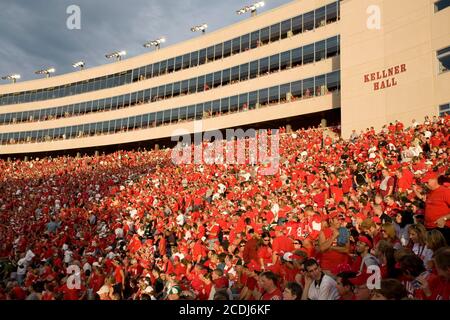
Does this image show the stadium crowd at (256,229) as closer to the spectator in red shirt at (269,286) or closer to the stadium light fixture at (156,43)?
the spectator in red shirt at (269,286)

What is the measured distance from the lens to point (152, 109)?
42531 millimetres

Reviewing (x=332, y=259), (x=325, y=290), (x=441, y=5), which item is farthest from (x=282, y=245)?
(x=441, y=5)

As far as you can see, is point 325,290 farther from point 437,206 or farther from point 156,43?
point 156,43

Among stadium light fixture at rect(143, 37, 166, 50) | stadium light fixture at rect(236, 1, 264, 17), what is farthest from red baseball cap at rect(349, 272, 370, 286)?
stadium light fixture at rect(143, 37, 166, 50)

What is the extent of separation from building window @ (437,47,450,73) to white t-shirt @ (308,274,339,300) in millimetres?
18108

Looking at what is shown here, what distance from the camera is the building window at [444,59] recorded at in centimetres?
2045

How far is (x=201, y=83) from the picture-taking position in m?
39.0

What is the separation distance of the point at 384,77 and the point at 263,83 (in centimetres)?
1186

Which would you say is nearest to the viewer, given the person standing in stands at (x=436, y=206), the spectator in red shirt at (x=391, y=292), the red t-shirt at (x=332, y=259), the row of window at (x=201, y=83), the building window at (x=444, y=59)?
the spectator in red shirt at (x=391, y=292)

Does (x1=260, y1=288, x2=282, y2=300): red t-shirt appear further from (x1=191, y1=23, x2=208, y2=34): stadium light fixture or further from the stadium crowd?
(x1=191, y1=23, x2=208, y2=34): stadium light fixture

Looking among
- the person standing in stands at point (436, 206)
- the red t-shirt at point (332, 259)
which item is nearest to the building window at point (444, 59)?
the person standing in stands at point (436, 206)

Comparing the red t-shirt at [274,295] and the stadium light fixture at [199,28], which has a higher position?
the stadium light fixture at [199,28]

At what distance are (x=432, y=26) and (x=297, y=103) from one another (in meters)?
11.6

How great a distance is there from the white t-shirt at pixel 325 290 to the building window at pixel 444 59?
1811 centimetres
